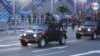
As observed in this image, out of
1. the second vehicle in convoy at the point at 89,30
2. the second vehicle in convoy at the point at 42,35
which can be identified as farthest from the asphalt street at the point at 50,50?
the second vehicle in convoy at the point at 89,30

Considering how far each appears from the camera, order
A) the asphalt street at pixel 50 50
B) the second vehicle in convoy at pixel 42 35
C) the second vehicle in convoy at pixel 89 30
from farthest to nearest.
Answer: the second vehicle in convoy at pixel 89 30 < the second vehicle in convoy at pixel 42 35 < the asphalt street at pixel 50 50

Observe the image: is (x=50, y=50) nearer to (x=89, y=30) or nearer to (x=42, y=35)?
Result: (x=42, y=35)

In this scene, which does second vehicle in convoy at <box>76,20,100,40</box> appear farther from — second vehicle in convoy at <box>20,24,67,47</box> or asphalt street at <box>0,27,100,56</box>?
second vehicle in convoy at <box>20,24,67,47</box>

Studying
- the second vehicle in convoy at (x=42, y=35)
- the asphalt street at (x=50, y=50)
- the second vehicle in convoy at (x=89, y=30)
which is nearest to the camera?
the asphalt street at (x=50, y=50)

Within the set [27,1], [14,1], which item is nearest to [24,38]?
[14,1]

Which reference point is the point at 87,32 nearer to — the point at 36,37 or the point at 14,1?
the point at 36,37

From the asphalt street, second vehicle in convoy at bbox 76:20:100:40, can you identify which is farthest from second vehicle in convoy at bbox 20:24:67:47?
second vehicle in convoy at bbox 76:20:100:40

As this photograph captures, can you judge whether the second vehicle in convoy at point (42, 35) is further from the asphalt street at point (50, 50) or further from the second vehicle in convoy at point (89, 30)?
the second vehicle in convoy at point (89, 30)

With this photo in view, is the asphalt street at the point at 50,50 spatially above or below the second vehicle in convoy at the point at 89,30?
below

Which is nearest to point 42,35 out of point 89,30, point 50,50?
point 50,50

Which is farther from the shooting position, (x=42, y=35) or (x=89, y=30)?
(x=89, y=30)

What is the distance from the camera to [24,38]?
2025 centimetres

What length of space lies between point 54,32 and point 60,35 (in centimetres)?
73

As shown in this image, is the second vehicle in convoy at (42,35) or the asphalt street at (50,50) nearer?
the asphalt street at (50,50)
